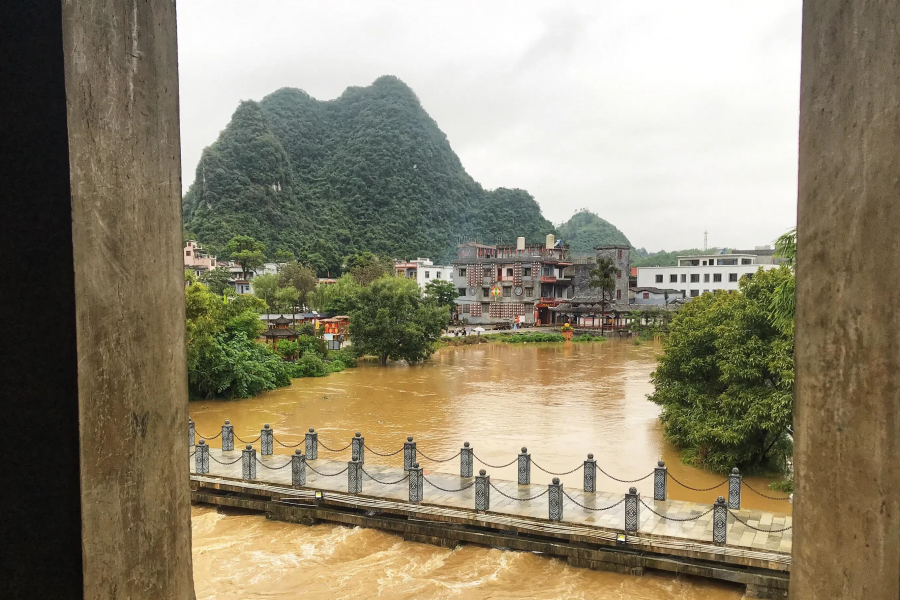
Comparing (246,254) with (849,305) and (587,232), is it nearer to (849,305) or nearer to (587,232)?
(849,305)

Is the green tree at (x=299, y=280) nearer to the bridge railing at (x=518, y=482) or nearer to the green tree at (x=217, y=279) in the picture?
the green tree at (x=217, y=279)

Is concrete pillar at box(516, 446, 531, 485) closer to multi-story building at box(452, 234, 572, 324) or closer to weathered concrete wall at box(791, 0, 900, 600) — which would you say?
weathered concrete wall at box(791, 0, 900, 600)

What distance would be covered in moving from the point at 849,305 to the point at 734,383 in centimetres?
1240

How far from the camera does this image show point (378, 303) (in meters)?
31.7

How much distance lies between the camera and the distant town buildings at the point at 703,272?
54.1m

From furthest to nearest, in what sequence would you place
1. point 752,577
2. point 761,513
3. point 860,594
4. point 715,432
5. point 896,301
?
point 715,432, point 761,513, point 752,577, point 860,594, point 896,301

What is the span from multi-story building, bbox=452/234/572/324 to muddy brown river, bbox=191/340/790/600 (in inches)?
808

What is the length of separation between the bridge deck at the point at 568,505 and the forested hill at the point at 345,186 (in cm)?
5122

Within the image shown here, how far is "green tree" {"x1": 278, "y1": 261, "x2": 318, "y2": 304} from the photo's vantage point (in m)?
45.0

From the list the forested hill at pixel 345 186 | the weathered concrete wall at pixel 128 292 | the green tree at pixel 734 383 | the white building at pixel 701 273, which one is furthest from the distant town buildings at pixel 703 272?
the weathered concrete wall at pixel 128 292

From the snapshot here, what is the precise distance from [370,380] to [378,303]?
611cm

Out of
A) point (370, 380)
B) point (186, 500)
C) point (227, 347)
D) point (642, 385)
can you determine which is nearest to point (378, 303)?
point (370, 380)

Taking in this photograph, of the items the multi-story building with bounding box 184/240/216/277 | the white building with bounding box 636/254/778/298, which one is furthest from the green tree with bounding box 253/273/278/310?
the white building with bounding box 636/254/778/298

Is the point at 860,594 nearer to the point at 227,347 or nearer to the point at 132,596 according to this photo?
the point at 132,596
